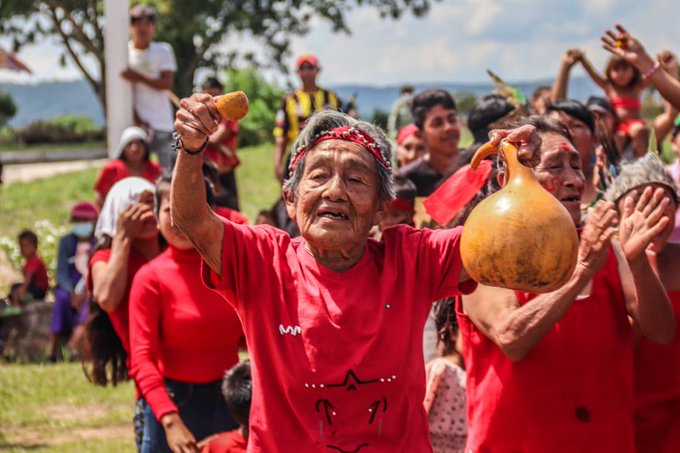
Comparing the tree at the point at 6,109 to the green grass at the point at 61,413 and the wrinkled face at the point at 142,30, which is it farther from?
the green grass at the point at 61,413

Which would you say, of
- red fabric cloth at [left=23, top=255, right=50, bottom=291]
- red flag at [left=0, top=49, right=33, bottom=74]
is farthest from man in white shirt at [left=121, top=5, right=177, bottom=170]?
red fabric cloth at [left=23, top=255, right=50, bottom=291]

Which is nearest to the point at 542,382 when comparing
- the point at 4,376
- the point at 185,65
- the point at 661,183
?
the point at 661,183

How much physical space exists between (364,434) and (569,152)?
141cm

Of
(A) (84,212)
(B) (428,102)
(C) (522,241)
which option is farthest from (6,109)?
(C) (522,241)

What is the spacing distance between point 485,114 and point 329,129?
3.28 metres

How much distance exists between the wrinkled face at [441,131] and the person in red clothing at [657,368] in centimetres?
269

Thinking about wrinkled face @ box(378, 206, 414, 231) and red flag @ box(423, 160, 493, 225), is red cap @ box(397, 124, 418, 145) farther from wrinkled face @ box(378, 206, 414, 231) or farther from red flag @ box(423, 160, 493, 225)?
red flag @ box(423, 160, 493, 225)

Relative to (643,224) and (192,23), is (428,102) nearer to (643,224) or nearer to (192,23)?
(643,224)

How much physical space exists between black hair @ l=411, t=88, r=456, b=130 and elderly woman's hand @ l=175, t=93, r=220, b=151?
4.21m

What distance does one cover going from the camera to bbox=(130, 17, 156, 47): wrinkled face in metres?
9.95

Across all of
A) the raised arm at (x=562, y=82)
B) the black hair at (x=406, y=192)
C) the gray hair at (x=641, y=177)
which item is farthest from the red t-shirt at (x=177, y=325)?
the raised arm at (x=562, y=82)

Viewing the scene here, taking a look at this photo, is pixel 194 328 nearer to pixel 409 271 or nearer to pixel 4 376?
pixel 409 271

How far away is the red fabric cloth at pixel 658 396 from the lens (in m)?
4.21

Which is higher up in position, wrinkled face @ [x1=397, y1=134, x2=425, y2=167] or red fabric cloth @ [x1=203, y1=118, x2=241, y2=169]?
wrinkled face @ [x1=397, y1=134, x2=425, y2=167]
